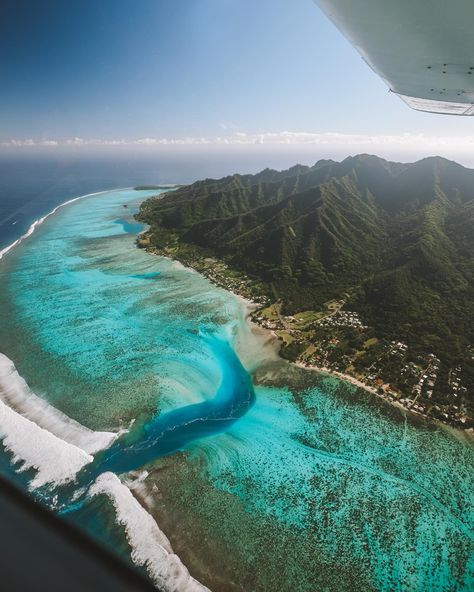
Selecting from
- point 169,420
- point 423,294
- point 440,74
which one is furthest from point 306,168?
point 440,74

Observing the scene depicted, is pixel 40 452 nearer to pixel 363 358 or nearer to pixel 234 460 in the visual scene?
pixel 234 460

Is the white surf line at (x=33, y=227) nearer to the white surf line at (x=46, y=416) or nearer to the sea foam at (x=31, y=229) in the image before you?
the sea foam at (x=31, y=229)

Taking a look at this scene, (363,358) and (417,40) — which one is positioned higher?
(417,40)

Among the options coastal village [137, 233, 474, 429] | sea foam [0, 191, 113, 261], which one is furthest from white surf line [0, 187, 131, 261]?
coastal village [137, 233, 474, 429]

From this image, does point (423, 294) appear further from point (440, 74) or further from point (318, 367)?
point (440, 74)

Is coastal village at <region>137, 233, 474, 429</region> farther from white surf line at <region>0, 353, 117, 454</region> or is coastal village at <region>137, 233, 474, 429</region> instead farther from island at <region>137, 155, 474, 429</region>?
white surf line at <region>0, 353, 117, 454</region>

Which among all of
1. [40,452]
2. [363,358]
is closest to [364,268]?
[363,358]

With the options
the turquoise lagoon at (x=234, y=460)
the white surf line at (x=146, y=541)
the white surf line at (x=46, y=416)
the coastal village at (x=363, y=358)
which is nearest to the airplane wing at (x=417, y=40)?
the turquoise lagoon at (x=234, y=460)
